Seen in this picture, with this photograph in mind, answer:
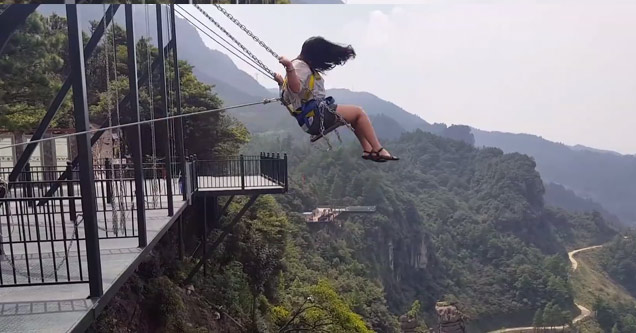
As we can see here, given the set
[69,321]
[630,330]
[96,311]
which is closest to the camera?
[69,321]

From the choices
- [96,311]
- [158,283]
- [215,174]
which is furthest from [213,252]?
[96,311]

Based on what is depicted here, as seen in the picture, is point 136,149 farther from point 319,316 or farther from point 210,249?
point 319,316

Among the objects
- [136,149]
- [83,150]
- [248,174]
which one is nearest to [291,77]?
[83,150]

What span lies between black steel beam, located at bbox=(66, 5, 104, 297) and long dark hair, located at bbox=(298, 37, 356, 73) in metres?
1.18

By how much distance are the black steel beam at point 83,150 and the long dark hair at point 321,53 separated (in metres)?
1.18

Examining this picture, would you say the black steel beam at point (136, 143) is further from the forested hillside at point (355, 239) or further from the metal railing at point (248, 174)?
the metal railing at point (248, 174)

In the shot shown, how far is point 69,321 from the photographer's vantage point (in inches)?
72.4

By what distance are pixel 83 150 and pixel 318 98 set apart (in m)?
1.25

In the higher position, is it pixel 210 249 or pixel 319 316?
pixel 210 249

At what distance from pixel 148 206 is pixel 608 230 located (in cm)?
2915

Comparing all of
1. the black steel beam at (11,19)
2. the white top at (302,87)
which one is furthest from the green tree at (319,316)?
the black steel beam at (11,19)

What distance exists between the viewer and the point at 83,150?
2061 millimetres

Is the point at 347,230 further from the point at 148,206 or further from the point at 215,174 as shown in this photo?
the point at 148,206

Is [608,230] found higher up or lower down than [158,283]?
lower down
